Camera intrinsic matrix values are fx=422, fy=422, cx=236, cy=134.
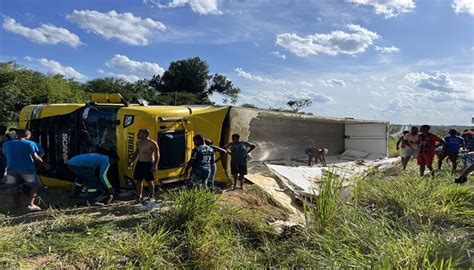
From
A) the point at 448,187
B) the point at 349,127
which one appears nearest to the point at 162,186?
the point at 448,187

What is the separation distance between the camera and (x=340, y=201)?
20.9 feet

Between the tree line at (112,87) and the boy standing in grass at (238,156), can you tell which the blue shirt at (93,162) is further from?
the tree line at (112,87)

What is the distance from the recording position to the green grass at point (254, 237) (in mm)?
4723

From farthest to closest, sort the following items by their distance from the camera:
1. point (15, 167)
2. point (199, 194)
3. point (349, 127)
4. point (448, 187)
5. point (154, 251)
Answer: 1. point (349, 127)
2. point (448, 187)
3. point (15, 167)
4. point (199, 194)
5. point (154, 251)

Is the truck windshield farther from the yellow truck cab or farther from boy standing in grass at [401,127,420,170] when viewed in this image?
boy standing in grass at [401,127,420,170]

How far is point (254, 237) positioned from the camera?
6559 millimetres

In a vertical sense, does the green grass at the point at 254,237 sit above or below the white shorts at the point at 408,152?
below

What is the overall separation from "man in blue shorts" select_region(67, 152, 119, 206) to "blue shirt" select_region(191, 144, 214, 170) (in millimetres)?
1575

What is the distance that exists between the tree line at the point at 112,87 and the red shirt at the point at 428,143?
31.0 feet

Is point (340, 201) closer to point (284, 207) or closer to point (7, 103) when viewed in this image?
point (284, 207)

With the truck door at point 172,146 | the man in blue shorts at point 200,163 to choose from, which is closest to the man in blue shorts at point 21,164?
the truck door at point 172,146

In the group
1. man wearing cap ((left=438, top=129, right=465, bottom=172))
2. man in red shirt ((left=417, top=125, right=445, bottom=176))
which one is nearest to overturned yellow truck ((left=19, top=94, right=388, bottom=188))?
man in red shirt ((left=417, top=125, right=445, bottom=176))

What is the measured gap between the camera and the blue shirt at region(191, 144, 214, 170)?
25.6 feet

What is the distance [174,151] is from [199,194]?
232 centimetres
